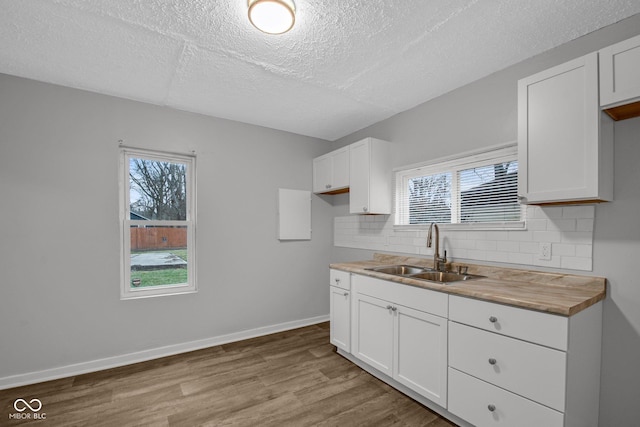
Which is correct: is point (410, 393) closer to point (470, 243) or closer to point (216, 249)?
point (470, 243)

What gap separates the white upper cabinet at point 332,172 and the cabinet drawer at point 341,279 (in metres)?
1.05

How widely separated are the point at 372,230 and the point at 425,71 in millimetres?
1790

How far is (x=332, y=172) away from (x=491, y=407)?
8.88 ft

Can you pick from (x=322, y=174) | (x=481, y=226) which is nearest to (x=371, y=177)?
(x=322, y=174)

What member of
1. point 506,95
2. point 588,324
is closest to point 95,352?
point 588,324

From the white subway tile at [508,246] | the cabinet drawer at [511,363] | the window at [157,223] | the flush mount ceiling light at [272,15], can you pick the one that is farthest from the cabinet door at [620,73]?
the window at [157,223]

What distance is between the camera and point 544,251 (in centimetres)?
204

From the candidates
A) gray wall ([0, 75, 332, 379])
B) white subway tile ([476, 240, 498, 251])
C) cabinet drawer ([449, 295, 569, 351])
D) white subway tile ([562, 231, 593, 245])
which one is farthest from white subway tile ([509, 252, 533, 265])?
gray wall ([0, 75, 332, 379])

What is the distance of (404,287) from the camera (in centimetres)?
223

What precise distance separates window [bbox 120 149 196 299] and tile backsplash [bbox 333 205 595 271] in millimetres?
2288

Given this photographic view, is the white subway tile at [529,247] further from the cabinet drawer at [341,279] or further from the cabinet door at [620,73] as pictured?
the cabinet drawer at [341,279]

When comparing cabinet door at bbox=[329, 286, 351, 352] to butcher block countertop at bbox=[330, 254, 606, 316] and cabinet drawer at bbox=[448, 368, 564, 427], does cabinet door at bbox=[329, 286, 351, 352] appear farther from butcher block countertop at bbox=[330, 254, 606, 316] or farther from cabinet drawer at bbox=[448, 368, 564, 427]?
cabinet drawer at bbox=[448, 368, 564, 427]

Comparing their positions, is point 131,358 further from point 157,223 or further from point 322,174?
point 322,174

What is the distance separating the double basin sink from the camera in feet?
8.11
